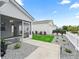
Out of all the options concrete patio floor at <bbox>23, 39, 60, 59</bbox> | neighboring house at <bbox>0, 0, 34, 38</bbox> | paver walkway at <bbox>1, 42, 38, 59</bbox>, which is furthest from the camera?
neighboring house at <bbox>0, 0, 34, 38</bbox>

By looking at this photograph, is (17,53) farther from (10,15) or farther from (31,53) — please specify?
(10,15)

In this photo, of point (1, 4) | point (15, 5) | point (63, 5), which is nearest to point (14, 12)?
point (15, 5)

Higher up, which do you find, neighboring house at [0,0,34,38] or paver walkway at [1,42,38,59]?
neighboring house at [0,0,34,38]

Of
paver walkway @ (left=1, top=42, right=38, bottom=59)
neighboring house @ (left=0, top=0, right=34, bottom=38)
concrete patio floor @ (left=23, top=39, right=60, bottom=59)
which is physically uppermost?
neighboring house @ (left=0, top=0, right=34, bottom=38)

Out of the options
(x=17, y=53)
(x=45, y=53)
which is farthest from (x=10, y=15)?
(x=45, y=53)

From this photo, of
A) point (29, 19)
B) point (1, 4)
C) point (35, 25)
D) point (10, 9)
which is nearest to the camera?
point (1, 4)

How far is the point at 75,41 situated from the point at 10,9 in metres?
8.30

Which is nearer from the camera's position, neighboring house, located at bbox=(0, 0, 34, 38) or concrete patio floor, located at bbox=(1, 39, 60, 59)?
concrete patio floor, located at bbox=(1, 39, 60, 59)

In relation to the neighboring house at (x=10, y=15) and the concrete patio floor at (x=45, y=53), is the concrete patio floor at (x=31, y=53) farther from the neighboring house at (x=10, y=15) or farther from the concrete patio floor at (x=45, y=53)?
the neighboring house at (x=10, y=15)

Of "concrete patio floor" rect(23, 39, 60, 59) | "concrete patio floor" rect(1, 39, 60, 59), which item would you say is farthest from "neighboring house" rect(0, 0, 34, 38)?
"concrete patio floor" rect(23, 39, 60, 59)

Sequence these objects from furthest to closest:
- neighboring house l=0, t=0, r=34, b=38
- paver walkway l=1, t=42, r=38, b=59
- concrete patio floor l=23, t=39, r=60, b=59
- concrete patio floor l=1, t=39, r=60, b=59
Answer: neighboring house l=0, t=0, r=34, b=38
concrete patio floor l=23, t=39, r=60, b=59
concrete patio floor l=1, t=39, r=60, b=59
paver walkway l=1, t=42, r=38, b=59

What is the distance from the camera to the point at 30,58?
28.5 ft

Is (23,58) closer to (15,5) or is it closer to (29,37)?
(15,5)

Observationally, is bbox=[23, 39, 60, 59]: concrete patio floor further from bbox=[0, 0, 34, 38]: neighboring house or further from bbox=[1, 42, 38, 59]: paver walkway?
bbox=[0, 0, 34, 38]: neighboring house
